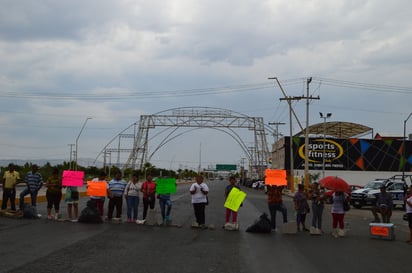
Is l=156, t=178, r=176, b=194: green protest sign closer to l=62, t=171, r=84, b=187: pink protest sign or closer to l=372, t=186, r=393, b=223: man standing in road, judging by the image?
l=62, t=171, r=84, b=187: pink protest sign

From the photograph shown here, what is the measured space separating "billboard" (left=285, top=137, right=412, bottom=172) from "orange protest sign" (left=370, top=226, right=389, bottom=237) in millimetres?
64513

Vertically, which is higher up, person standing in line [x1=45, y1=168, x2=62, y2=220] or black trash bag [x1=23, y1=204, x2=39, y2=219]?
person standing in line [x1=45, y1=168, x2=62, y2=220]

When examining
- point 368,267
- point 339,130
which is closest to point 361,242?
point 368,267

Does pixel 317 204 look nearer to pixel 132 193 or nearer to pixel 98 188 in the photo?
pixel 132 193

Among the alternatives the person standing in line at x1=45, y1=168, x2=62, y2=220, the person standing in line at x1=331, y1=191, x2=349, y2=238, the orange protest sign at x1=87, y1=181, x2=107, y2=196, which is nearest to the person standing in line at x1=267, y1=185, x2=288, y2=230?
the person standing in line at x1=331, y1=191, x2=349, y2=238

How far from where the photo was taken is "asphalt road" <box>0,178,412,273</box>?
917cm

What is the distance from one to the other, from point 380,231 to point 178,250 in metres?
7.03

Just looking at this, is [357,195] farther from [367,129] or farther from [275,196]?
[367,129]

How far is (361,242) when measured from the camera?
1420cm

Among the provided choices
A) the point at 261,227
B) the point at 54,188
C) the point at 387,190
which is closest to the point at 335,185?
the point at 261,227

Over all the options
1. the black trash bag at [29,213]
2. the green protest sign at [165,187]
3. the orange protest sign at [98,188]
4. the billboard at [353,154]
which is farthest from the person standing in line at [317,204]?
the billboard at [353,154]

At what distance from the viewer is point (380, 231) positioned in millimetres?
15117

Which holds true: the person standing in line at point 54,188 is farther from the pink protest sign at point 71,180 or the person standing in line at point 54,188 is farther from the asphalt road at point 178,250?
the asphalt road at point 178,250

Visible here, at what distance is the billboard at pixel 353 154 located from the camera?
260ft
